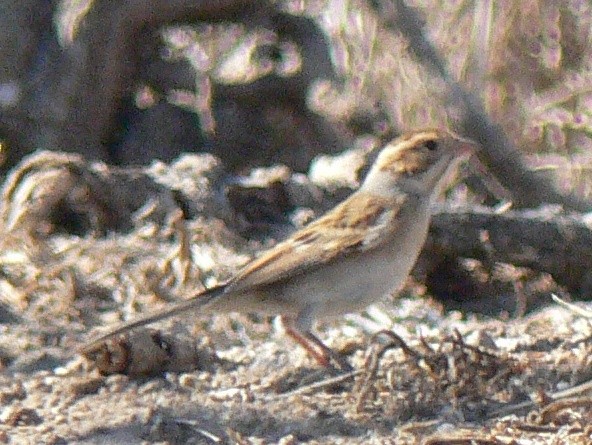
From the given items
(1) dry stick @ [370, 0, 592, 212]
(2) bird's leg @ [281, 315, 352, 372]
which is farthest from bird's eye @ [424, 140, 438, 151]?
(1) dry stick @ [370, 0, 592, 212]

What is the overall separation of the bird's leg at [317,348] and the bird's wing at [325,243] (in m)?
0.26

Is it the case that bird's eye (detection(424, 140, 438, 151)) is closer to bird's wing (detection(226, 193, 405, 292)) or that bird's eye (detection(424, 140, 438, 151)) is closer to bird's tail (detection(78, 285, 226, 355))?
bird's wing (detection(226, 193, 405, 292))

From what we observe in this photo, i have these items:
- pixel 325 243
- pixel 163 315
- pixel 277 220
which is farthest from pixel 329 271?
pixel 277 220

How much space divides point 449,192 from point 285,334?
4018mm

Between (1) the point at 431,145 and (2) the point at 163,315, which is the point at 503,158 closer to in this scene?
(1) the point at 431,145

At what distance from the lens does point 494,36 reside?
1091 cm

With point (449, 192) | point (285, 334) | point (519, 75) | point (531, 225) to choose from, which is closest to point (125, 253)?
point (285, 334)

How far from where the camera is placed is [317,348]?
649 centimetres

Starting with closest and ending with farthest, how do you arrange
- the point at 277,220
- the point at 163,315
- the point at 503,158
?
the point at 163,315, the point at 277,220, the point at 503,158

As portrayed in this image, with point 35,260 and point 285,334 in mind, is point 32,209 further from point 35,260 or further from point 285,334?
point 285,334

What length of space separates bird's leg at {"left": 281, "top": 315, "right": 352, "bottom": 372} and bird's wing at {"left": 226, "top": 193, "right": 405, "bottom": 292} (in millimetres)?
264

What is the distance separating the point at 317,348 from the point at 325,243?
18.0 inches

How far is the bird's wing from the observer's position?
6.41 m

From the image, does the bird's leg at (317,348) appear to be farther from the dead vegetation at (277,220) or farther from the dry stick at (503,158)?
the dry stick at (503,158)
